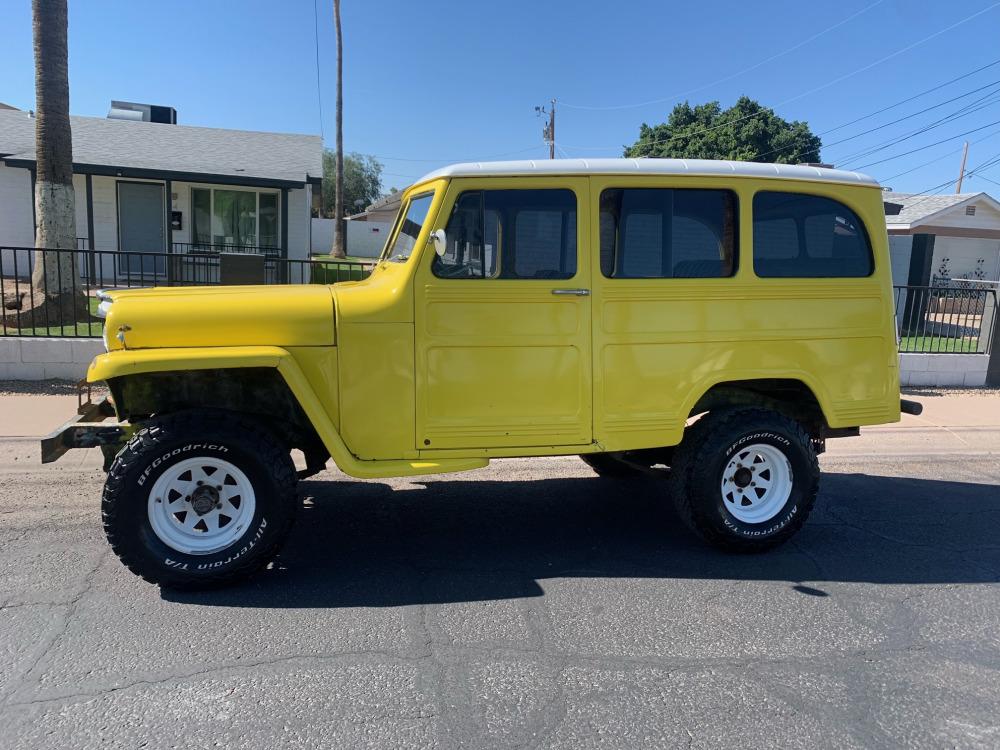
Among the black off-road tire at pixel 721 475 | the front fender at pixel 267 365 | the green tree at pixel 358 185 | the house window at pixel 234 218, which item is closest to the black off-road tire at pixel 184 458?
the front fender at pixel 267 365

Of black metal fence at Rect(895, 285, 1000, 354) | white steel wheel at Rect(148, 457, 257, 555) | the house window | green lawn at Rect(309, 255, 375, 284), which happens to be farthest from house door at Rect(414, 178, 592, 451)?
the house window

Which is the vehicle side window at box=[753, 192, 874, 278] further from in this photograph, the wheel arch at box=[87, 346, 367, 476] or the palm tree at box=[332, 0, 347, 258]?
the palm tree at box=[332, 0, 347, 258]

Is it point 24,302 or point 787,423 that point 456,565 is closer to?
point 787,423

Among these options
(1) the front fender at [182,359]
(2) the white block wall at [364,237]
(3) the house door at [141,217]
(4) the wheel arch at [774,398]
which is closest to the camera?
(1) the front fender at [182,359]

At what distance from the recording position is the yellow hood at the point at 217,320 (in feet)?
12.6

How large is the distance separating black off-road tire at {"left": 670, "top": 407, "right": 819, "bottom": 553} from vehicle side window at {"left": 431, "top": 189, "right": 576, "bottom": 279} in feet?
4.41

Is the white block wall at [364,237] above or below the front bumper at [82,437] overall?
above

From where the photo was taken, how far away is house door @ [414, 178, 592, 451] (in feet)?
13.5

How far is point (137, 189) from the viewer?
19.2 meters

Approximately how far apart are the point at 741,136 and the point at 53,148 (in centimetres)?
4061

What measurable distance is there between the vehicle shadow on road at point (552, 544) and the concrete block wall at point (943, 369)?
4.71 metres

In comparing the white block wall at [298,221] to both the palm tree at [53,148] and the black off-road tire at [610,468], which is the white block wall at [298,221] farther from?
the black off-road tire at [610,468]

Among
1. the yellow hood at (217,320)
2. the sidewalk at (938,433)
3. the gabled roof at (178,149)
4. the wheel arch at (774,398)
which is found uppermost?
the gabled roof at (178,149)

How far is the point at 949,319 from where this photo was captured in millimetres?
10781
